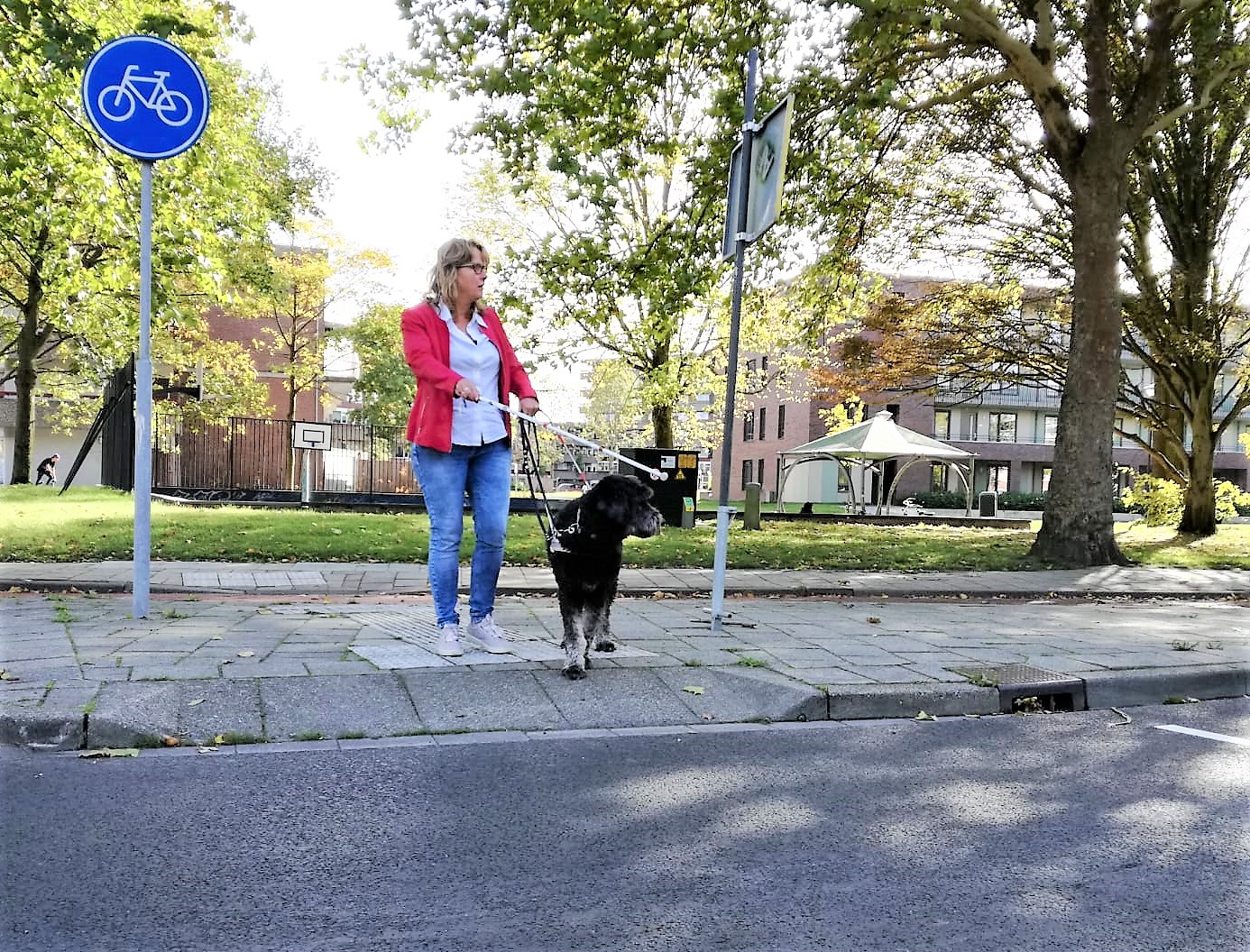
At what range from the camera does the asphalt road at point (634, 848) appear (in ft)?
7.45

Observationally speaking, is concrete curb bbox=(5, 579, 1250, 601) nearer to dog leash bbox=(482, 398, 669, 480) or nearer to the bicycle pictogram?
dog leash bbox=(482, 398, 669, 480)

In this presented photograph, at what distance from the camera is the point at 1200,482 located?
1836cm

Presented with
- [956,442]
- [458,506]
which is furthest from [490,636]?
[956,442]

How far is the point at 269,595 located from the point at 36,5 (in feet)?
19.6

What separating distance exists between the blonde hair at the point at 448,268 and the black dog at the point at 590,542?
1.37 metres

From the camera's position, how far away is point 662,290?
12.1 m

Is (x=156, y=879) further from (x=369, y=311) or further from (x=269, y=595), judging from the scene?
(x=369, y=311)

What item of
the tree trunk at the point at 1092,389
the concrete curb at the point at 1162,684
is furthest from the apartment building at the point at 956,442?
the concrete curb at the point at 1162,684

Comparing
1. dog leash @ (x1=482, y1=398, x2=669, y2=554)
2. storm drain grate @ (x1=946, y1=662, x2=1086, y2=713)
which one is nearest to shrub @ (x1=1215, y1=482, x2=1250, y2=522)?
storm drain grate @ (x1=946, y1=662, x2=1086, y2=713)

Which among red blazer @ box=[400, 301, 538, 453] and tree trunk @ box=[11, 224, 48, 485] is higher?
tree trunk @ box=[11, 224, 48, 485]

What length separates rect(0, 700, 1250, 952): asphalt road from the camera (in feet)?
7.45

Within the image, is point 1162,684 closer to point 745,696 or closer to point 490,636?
point 745,696

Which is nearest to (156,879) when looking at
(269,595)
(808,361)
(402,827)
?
(402,827)

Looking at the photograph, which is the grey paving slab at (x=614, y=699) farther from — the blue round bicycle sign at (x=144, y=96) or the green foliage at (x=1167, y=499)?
the green foliage at (x=1167, y=499)
